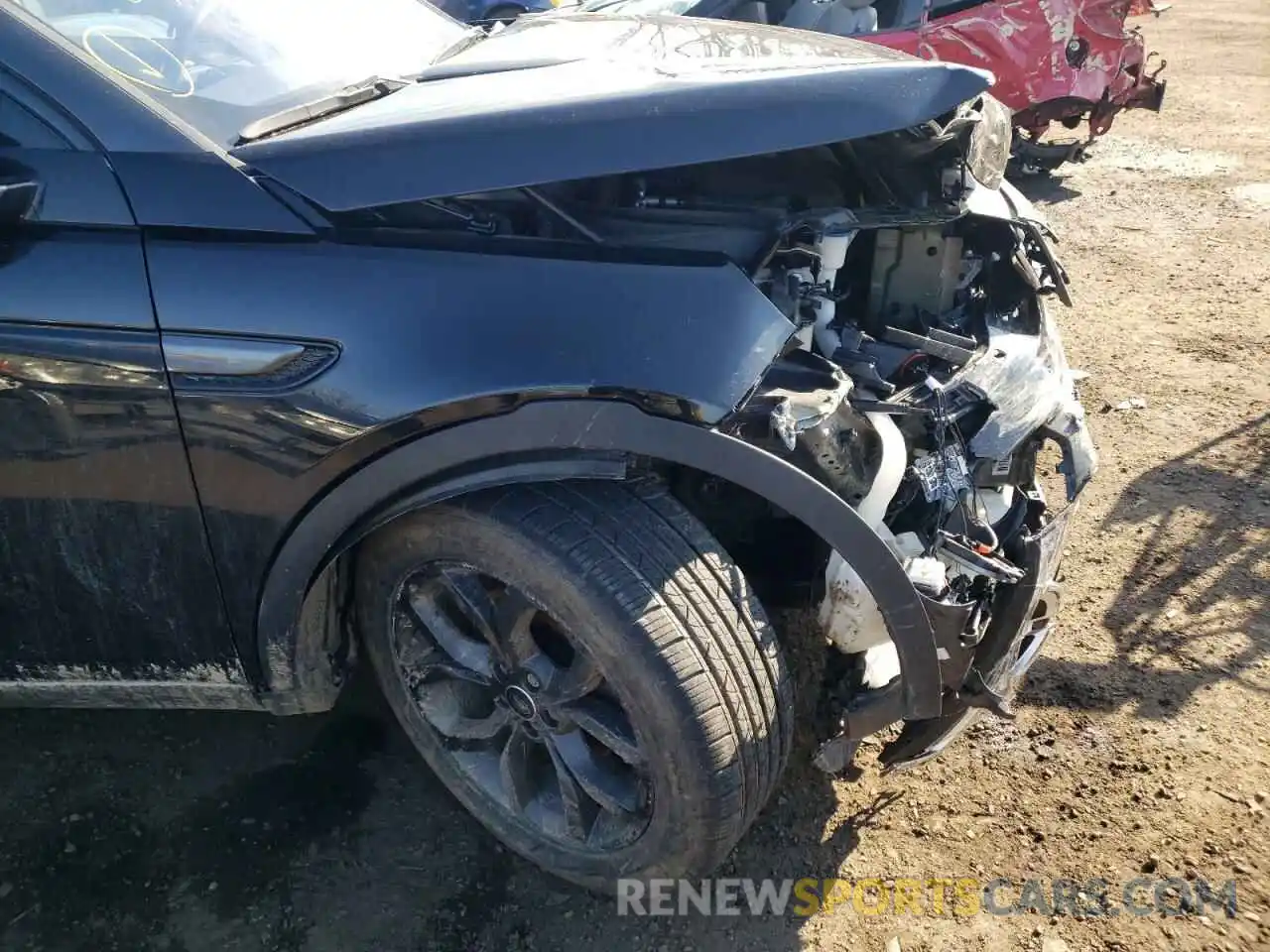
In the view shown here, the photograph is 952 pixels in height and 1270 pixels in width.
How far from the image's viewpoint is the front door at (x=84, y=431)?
1.80 m

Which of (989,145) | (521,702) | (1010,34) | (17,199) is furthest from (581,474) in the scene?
(1010,34)

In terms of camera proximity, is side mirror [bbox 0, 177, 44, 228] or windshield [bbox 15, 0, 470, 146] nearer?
side mirror [bbox 0, 177, 44, 228]

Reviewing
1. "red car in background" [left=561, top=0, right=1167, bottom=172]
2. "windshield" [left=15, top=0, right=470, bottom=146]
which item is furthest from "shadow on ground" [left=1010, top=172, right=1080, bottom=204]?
"windshield" [left=15, top=0, right=470, bottom=146]

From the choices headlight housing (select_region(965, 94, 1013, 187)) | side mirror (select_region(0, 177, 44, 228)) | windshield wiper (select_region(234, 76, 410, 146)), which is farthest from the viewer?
headlight housing (select_region(965, 94, 1013, 187))

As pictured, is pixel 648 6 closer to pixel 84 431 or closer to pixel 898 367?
pixel 898 367

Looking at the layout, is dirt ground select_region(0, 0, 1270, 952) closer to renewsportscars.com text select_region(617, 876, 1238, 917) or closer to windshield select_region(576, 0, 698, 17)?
renewsportscars.com text select_region(617, 876, 1238, 917)

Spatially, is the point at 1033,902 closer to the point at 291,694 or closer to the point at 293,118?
the point at 291,694

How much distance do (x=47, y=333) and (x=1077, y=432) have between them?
90.2 inches

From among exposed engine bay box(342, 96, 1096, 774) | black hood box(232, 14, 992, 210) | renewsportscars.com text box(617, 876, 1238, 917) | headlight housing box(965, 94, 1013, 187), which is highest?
black hood box(232, 14, 992, 210)

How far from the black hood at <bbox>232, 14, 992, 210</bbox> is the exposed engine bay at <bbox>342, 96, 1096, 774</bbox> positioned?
0.13 metres

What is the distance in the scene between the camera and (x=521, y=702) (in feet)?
6.86

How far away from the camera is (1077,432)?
2438 millimetres

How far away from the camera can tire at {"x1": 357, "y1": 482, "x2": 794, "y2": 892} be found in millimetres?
1847

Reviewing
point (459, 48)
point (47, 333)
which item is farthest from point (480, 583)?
point (459, 48)
